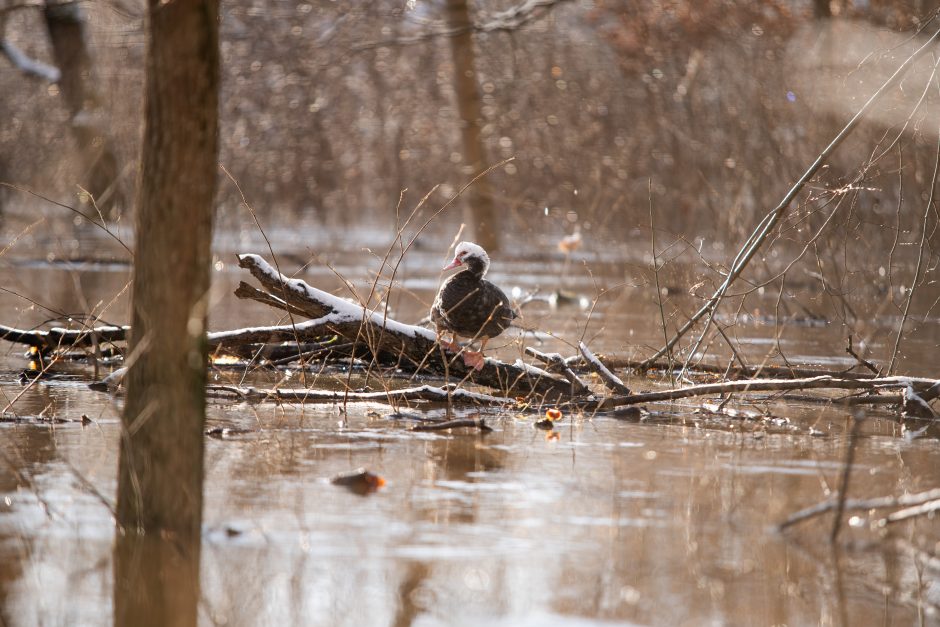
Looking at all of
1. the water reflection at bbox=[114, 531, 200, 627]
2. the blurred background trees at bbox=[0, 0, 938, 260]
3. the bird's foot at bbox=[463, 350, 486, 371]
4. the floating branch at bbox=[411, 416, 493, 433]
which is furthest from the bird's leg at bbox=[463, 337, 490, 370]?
the blurred background trees at bbox=[0, 0, 938, 260]

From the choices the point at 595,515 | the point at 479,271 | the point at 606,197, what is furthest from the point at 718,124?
the point at 595,515

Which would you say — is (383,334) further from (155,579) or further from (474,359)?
(155,579)

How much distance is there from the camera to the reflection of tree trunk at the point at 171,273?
337cm

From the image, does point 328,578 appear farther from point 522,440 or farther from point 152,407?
point 522,440

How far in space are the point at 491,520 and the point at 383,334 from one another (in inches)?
99.6

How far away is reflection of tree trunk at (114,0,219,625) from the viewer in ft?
11.0

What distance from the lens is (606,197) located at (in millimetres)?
18328

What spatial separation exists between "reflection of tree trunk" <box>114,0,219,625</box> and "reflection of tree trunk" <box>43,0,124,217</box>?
16.2 metres

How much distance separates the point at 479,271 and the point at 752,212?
27.1ft

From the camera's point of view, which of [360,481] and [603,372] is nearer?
[360,481]

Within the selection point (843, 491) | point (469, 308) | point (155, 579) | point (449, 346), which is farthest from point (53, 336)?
point (843, 491)

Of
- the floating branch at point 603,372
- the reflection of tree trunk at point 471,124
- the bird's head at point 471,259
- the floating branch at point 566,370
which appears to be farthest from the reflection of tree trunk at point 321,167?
the floating branch at point 603,372

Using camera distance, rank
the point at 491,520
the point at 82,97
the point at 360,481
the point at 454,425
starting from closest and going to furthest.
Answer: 1. the point at 491,520
2. the point at 360,481
3. the point at 454,425
4. the point at 82,97

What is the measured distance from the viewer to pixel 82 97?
23.0 m
